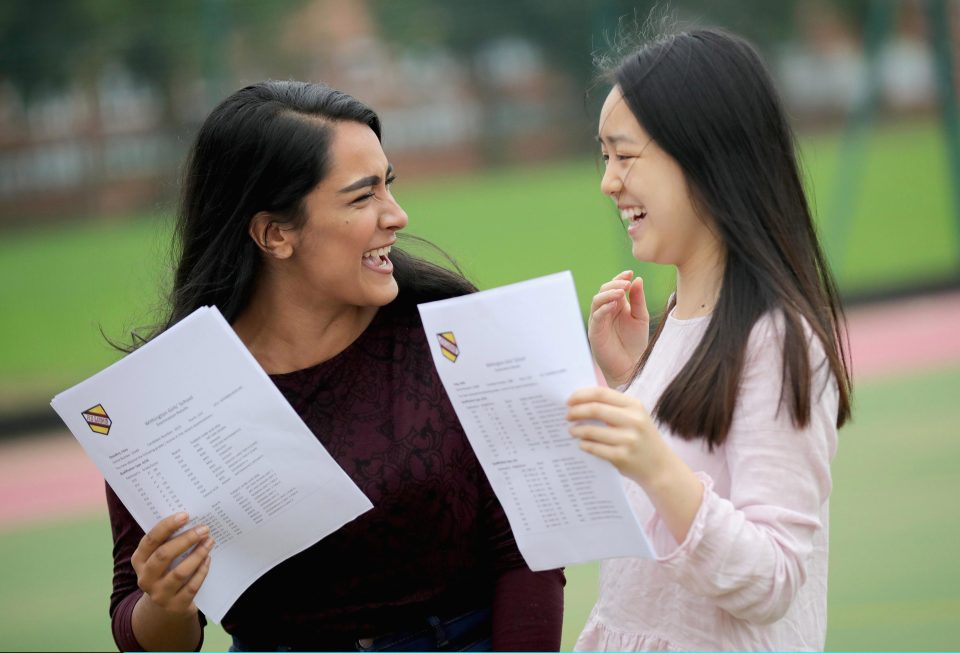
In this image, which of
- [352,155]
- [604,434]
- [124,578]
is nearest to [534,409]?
[604,434]

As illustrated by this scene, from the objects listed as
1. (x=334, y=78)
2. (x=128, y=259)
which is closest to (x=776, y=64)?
(x=334, y=78)

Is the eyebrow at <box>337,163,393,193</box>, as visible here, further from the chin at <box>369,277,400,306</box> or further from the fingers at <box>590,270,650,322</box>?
the fingers at <box>590,270,650,322</box>

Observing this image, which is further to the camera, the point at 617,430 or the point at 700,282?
the point at 700,282

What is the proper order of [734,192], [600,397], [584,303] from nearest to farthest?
[600,397] → [734,192] → [584,303]

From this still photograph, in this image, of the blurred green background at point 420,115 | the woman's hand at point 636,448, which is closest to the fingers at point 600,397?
the woman's hand at point 636,448

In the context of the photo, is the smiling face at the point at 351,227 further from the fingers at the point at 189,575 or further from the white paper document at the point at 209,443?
the fingers at the point at 189,575

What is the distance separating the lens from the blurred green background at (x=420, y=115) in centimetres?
942

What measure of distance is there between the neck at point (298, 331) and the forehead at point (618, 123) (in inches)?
23.7

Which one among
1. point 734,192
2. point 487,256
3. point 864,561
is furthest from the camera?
point 487,256

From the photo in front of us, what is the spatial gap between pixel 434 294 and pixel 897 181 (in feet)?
30.7

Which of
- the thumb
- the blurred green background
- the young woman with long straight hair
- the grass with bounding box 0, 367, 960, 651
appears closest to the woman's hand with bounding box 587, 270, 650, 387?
the thumb

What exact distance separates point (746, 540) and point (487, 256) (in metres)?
10.9

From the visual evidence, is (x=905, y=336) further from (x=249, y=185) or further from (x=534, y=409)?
(x=534, y=409)

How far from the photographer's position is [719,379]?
174cm
